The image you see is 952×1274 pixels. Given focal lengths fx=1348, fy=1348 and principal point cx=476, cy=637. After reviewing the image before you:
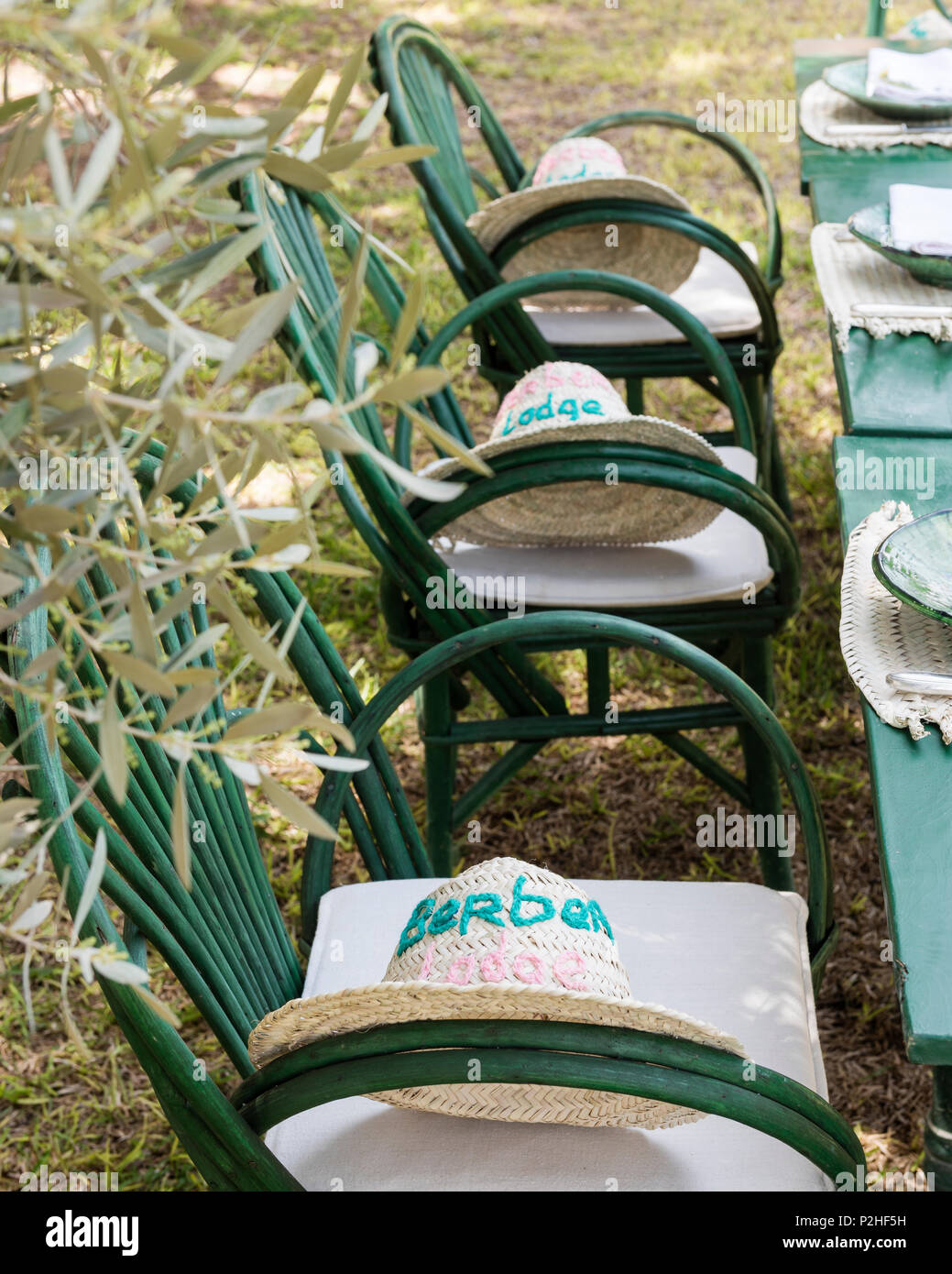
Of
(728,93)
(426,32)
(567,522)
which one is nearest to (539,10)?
(728,93)

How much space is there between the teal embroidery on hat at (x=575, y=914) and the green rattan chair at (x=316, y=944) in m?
0.15

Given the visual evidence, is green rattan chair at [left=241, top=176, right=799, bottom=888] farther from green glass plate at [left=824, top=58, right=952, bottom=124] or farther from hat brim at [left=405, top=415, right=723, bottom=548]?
green glass plate at [left=824, top=58, right=952, bottom=124]

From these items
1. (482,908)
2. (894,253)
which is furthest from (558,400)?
(482,908)

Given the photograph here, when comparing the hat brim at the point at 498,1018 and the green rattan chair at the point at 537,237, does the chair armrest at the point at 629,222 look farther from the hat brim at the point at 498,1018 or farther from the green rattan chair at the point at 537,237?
the hat brim at the point at 498,1018

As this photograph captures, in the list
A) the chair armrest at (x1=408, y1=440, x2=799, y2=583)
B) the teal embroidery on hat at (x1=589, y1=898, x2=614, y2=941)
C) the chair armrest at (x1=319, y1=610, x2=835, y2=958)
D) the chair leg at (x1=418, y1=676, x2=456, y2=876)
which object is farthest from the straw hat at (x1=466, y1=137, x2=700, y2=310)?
the teal embroidery on hat at (x1=589, y1=898, x2=614, y2=941)

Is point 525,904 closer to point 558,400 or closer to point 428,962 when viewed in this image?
point 428,962

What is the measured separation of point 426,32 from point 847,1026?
1678 mm

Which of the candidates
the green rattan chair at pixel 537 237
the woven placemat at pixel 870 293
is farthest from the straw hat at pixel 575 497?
the green rattan chair at pixel 537 237

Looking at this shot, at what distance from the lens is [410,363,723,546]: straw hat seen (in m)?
1.50

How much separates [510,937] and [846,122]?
70.2 inches

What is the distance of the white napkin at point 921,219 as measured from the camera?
1.64m

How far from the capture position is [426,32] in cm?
223
